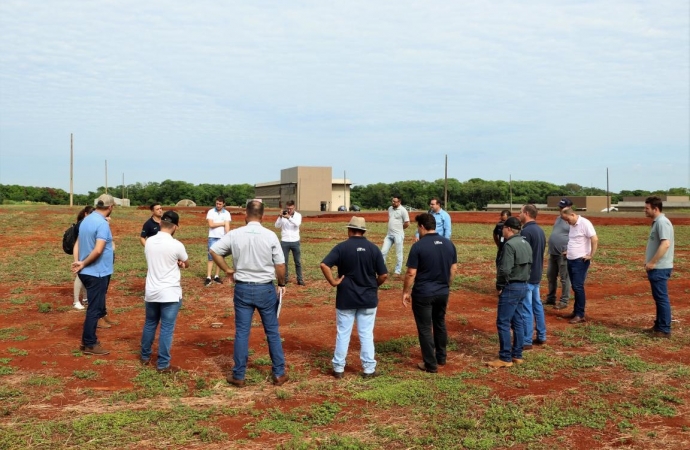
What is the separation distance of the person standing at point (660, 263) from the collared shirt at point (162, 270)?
702 cm

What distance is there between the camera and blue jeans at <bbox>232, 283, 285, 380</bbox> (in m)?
6.23

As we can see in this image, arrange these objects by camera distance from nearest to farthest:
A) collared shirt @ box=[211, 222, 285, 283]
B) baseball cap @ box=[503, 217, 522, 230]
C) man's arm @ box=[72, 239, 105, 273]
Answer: collared shirt @ box=[211, 222, 285, 283] → baseball cap @ box=[503, 217, 522, 230] → man's arm @ box=[72, 239, 105, 273]

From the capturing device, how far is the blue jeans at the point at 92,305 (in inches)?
286

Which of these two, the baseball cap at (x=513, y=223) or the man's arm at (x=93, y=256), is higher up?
the baseball cap at (x=513, y=223)

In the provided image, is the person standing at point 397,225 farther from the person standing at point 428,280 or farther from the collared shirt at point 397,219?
the person standing at point 428,280

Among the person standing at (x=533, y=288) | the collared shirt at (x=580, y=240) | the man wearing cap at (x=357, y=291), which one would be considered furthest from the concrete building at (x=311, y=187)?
the man wearing cap at (x=357, y=291)

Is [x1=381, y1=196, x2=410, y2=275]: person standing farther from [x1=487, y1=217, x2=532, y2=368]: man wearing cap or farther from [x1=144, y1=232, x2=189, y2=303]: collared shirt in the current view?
[x1=144, y1=232, x2=189, y2=303]: collared shirt

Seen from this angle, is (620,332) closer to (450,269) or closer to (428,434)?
(450,269)

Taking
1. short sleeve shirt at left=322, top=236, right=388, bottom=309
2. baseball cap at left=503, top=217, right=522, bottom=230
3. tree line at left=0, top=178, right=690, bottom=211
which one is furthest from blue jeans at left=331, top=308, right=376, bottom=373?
tree line at left=0, top=178, right=690, bottom=211

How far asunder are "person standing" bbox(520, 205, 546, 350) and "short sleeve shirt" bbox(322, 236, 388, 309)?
2339 millimetres

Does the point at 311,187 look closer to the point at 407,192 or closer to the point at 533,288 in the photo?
the point at 407,192

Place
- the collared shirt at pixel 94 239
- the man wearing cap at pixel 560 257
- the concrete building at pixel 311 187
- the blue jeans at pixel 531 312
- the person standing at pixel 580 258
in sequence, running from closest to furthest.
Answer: the collared shirt at pixel 94 239 < the blue jeans at pixel 531 312 < the person standing at pixel 580 258 < the man wearing cap at pixel 560 257 < the concrete building at pixel 311 187

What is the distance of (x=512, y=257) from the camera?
22.7 ft

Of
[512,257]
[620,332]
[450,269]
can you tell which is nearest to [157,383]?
[450,269]
